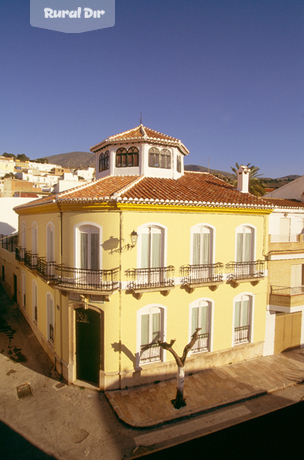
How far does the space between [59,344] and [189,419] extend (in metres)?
7.48

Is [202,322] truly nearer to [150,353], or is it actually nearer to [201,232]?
[150,353]

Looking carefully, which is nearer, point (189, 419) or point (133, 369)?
point (189, 419)

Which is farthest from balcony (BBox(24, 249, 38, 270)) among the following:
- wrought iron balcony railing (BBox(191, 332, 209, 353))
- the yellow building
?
wrought iron balcony railing (BBox(191, 332, 209, 353))

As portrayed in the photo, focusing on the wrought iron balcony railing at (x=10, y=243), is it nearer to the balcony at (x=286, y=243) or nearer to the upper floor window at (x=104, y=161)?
the upper floor window at (x=104, y=161)

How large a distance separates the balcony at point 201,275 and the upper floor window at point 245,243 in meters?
1.63

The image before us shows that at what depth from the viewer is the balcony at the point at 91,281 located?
1195cm

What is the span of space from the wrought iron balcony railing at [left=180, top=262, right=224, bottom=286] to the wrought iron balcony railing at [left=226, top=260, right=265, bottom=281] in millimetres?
749

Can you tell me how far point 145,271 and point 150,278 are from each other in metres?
0.56

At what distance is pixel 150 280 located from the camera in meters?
12.9

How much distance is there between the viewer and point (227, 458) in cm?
925

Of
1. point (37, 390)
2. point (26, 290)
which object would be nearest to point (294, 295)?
point (37, 390)

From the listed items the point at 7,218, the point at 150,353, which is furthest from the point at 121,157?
the point at 7,218

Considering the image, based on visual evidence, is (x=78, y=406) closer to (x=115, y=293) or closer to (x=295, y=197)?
(x=115, y=293)

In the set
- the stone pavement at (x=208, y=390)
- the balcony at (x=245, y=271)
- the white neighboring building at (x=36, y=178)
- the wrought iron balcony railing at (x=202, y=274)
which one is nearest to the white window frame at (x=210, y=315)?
the wrought iron balcony railing at (x=202, y=274)
